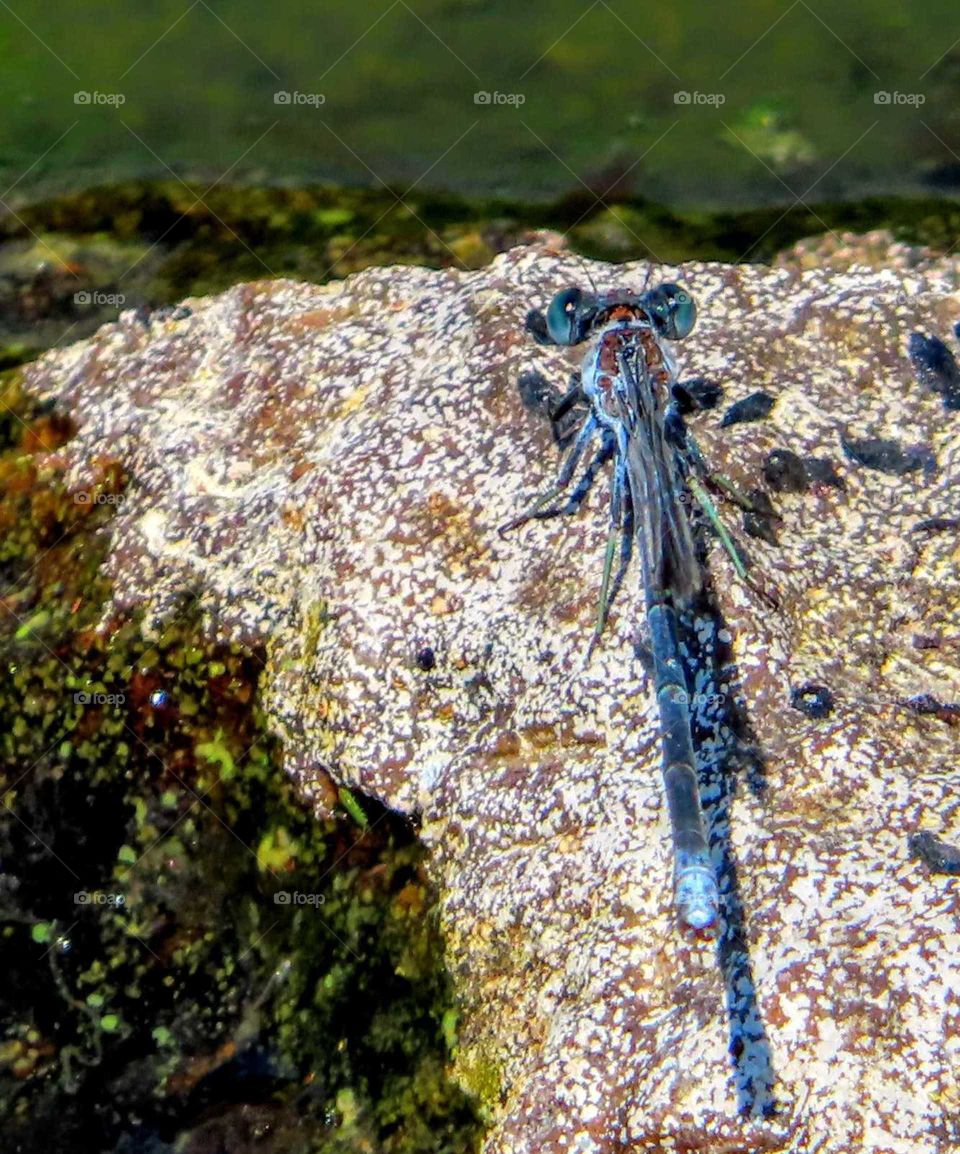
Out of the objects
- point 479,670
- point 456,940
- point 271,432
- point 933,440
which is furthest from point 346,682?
point 933,440

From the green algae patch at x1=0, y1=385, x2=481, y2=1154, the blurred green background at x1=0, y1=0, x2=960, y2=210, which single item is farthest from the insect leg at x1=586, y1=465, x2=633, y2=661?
the blurred green background at x1=0, y1=0, x2=960, y2=210

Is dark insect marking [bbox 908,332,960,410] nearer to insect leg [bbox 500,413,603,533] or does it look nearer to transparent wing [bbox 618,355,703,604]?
transparent wing [bbox 618,355,703,604]

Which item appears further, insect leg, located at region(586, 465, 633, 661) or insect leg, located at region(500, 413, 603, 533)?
insect leg, located at region(500, 413, 603, 533)

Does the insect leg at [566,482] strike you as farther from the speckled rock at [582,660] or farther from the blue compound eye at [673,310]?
the blue compound eye at [673,310]

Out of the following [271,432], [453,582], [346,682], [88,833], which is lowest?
[88,833]

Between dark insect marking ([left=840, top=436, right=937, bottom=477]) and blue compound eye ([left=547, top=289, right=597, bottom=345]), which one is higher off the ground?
blue compound eye ([left=547, top=289, right=597, bottom=345])

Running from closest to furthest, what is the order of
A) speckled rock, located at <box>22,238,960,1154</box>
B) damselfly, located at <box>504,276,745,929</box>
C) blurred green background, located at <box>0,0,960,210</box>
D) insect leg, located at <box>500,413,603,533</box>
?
speckled rock, located at <box>22,238,960,1154</box> < damselfly, located at <box>504,276,745,929</box> < insect leg, located at <box>500,413,603,533</box> < blurred green background, located at <box>0,0,960,210</box>

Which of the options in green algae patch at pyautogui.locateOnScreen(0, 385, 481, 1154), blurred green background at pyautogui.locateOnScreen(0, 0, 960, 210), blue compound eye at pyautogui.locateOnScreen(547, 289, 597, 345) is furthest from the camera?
blurred green background at pyautogui.locateOnScreen(0, 0, 960, 210)

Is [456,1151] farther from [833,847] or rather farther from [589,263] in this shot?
[589,263]
